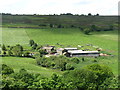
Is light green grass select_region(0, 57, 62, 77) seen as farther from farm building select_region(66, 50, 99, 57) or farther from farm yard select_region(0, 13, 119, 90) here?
farm building select_region(66, 50, 99, 57)

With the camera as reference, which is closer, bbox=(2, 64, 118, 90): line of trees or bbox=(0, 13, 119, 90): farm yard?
bbox=(2, 64, 118, 90): line of trees

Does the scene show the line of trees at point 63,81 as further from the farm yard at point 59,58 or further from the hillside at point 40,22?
the hillside at point 40,22

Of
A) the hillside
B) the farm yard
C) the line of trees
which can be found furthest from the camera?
the hillside

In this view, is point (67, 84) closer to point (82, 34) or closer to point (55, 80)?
point (55, 80)

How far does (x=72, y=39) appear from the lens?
73688mm

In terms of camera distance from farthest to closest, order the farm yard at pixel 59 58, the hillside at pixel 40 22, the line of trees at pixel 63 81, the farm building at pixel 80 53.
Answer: the hillside at pixel 40 22 < the farm building at pixel 80 53 < the farm yard at pixel 59 58 < the line of trees at pixel 63 81

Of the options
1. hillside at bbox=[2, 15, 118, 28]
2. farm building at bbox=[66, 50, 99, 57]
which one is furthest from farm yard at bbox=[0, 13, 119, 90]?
hillside at bbox=[2, 15, 118, 28]

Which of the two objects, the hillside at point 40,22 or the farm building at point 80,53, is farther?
the hillside at point 40,22

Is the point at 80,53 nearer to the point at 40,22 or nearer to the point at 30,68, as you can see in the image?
the point at 30,68

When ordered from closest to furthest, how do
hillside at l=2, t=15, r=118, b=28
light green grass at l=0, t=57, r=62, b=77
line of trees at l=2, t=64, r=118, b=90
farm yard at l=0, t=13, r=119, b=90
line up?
line of trees at l=2, t=64, r=118, b=90
farm yard at l=0, t=13, r=119, b=90
light green grass at l=0, t=57, r=62, b=77
hillside at l=2, t=15, r=118, b=28

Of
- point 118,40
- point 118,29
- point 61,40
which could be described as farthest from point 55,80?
point 118,29

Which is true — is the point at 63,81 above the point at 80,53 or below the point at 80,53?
below

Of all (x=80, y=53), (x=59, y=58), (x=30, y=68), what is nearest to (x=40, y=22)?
(x=80, y=53)

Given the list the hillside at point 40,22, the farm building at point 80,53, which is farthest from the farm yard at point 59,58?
the hillside at point 40,22
